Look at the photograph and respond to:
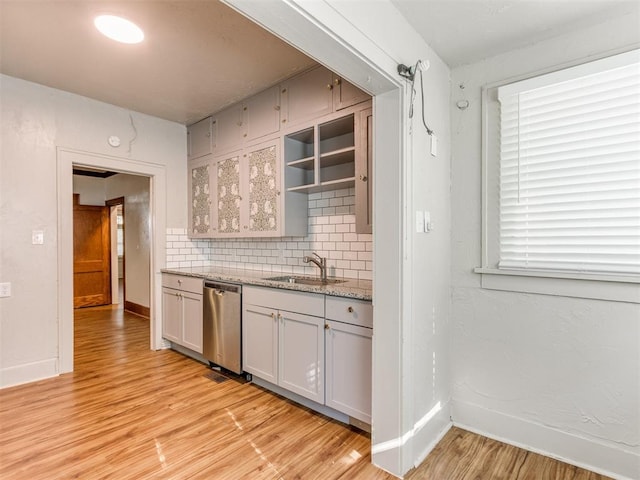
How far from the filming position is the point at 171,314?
377 cm

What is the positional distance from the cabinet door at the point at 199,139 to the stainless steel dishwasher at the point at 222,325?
1.56 meters

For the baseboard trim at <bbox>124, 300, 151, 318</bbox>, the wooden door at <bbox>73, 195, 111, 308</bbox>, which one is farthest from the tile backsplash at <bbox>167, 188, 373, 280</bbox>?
the wooden door at <bbox>73, 195, 111, 308</bbox>

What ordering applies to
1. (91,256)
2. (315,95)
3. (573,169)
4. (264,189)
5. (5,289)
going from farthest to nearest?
1. (91,256)
2. (264,189)
3. (5,289)
4. (315,95)
5. (573,169)

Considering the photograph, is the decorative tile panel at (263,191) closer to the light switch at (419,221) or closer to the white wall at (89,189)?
the light switch at (419,221)

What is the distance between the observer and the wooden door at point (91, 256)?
20.4ft

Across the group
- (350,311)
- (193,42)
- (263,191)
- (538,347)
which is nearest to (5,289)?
(263,191)

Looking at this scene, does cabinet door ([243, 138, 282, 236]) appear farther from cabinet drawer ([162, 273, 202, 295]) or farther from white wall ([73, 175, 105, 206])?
white wall ([73, 175, 105, 206])

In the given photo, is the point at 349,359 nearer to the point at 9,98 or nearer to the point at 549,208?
the point at 549,208

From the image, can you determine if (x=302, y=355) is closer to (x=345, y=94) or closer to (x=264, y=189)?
(x=264, y=189)

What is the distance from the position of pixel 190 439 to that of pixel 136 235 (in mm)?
4491

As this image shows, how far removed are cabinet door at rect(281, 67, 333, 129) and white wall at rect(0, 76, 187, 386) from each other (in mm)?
2003

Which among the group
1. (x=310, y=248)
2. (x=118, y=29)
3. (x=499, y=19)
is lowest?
(x=310, y=248)

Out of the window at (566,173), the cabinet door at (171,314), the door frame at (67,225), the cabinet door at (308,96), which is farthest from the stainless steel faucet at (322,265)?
the door frame at (67,225)

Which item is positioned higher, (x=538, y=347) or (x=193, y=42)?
(x=193, y=42)
